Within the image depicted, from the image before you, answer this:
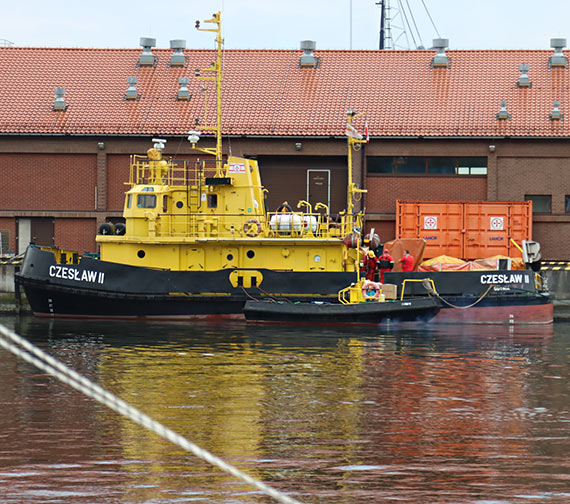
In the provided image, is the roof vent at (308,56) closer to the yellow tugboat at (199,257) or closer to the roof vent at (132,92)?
the roof vent at (132,92)

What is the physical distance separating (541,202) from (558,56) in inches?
268

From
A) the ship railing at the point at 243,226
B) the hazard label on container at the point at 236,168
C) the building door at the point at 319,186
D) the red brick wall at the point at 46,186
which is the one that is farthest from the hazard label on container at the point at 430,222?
the red brick wall at the point at 46,186

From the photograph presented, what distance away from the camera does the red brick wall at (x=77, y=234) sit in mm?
34594

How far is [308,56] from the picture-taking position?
37.9 meters

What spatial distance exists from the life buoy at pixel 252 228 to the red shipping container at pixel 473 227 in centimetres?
769

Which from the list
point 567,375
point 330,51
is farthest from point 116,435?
point 330,51

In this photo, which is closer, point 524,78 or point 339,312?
point 339,312

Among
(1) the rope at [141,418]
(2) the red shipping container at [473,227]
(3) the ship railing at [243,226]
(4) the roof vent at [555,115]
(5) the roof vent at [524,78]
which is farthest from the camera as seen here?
(5) the roof vent at [524,78]

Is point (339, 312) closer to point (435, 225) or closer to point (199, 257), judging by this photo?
point (199, 257)

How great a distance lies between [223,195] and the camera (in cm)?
2652

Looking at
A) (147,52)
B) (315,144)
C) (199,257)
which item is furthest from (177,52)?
(199,257)

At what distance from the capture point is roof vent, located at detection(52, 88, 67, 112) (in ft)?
117

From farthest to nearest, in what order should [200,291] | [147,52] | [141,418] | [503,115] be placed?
[147,52] < [503,115] < [200,291] < [141,418]

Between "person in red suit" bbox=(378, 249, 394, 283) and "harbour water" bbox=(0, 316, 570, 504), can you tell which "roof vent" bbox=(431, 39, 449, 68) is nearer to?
"person in red suit" bbox=(378, 249, 394, 283)
